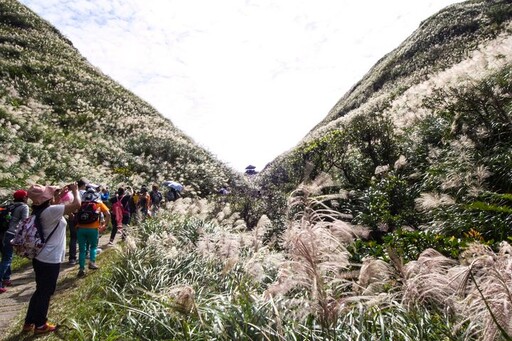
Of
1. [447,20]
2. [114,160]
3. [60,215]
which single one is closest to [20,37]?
[114,160]

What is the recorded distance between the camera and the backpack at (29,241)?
16.4 ft

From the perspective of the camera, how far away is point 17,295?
24.9ft

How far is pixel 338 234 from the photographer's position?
3.00 metres

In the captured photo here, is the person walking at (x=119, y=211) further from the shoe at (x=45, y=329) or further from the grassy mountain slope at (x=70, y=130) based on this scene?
the shoe at (x=45, y=329)

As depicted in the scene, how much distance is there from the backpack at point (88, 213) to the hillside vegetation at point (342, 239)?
0.91 m

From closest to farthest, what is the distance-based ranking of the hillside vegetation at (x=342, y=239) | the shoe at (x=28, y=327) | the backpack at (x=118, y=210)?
1. the hillside vegetation at (x=342, y=239)
2. the shoe at (x=28, y=327)
3. the backpack at (x=118, y=210)

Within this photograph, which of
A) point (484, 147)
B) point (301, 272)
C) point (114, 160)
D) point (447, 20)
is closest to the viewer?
point (301, 272)

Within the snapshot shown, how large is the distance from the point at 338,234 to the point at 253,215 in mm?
12195

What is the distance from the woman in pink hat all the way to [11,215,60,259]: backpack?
0.25ft

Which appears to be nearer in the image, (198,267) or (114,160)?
(198,267)

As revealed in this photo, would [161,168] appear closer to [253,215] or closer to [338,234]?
[253,215]

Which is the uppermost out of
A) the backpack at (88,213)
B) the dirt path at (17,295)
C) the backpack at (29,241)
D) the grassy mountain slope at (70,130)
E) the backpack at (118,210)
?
the grassy mountain slope at (70,130)

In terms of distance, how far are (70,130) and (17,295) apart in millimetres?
19391

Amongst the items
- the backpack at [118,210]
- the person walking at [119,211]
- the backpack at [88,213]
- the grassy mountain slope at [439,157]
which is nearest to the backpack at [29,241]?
the backpack at [88,213]
